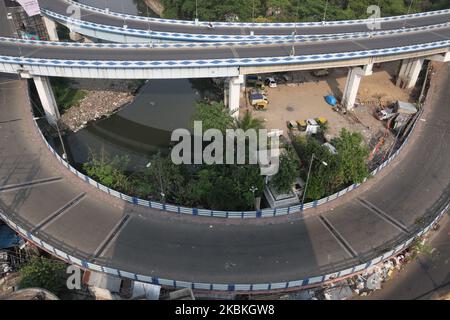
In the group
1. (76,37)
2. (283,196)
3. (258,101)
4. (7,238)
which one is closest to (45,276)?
(7,238)

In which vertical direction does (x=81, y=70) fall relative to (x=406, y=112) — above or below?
above

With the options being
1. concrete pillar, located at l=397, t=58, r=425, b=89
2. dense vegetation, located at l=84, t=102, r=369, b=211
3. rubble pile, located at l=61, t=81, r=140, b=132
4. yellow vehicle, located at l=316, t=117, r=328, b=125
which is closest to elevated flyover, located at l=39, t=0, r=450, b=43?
concrete pillar, located at l=397, t=58, r=425, b=89

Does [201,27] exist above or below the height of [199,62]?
above

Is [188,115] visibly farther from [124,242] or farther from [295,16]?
[295,16]

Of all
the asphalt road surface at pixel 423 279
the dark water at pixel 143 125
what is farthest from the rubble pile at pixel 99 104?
the asphalt road surface at pixel 423 279

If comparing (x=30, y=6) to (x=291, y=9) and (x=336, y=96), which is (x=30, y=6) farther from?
(x=336, y=96)

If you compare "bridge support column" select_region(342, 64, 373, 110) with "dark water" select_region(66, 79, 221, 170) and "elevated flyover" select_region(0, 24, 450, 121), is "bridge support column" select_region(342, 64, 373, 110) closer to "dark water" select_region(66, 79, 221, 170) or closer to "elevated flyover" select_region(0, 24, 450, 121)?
"elevated flyover" select_region(0, 24, 450, 121)

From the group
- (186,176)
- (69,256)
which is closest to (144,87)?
(186,176)
